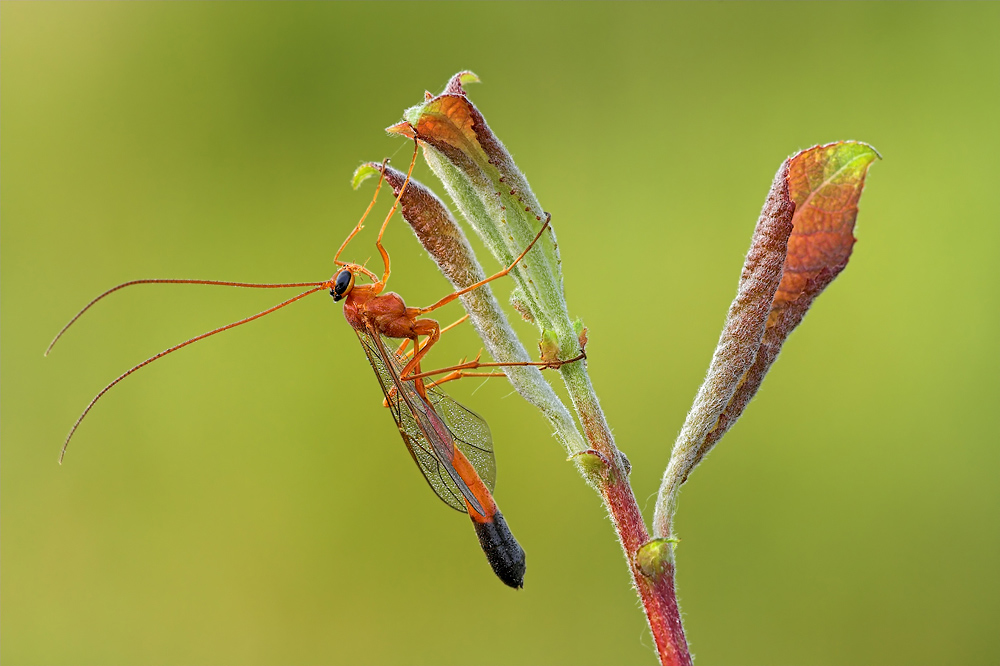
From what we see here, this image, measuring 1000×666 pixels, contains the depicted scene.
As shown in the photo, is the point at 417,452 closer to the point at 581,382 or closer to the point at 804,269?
the point at 581,382

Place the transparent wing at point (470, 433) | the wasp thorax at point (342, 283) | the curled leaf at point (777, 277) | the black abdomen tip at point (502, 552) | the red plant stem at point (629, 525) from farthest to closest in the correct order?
the wasp thorax at point (342, 283) → the transparent wing at point (470, 433) → the black abdomen tip at point (502, 552) → the curled leaf at point (777, 277) → the red plant stem at point (629, 525)

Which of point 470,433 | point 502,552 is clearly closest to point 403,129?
point 502,552

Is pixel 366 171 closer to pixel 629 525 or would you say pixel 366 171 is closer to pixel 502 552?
pixel 629 525

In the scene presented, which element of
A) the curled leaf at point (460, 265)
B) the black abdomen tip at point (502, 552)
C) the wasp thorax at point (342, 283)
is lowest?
the black abdomen tip at point (502, 552)

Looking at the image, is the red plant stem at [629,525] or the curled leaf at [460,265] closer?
the red plant stem at [629,525]

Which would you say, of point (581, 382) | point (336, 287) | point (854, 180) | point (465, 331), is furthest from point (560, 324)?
point (465, 331)

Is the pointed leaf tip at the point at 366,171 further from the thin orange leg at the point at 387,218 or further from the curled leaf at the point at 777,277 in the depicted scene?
the curled leaf at the point at 777,277

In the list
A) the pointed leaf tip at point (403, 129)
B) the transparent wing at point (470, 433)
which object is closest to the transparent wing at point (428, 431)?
the transparent wing at point (470, 433)
